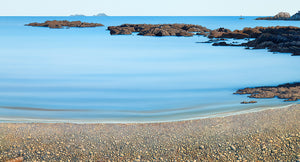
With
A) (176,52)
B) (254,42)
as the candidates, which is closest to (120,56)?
(176,52)

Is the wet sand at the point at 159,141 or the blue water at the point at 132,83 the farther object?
the blue water at the point at 132,83

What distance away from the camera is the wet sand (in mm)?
6270

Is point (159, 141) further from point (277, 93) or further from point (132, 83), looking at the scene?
point (132, 83)

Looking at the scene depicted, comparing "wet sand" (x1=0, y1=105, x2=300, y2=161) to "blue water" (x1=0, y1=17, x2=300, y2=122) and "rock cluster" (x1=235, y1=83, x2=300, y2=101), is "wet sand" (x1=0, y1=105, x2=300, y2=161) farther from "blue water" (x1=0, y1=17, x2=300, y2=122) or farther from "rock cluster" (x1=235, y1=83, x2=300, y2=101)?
"rock cluster" (x1=235, y1=83, x2=300, y2=101)

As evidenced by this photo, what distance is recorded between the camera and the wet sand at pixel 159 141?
6.27 metres

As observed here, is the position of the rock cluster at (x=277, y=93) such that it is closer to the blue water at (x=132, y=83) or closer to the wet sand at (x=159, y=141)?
the blue water at (x=132, y=83)

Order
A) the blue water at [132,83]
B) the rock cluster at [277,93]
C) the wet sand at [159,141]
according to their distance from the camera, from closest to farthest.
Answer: the wet sand at [159,141] < the blue water at [132,83] < the rock cluster at [277,93]

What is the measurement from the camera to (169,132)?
24.2 ft

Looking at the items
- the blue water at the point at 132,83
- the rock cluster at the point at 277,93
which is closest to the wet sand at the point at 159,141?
the blue water at the point at 132,83

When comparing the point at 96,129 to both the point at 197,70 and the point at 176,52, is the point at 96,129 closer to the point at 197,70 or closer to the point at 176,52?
the point at 197,70

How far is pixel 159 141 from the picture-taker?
270 inches

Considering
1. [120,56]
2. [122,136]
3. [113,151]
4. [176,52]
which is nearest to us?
[113,151]

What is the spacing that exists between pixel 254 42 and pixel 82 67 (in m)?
17.1

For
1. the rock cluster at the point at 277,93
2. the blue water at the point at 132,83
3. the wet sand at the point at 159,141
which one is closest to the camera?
the wet sand at the point at 159,141
